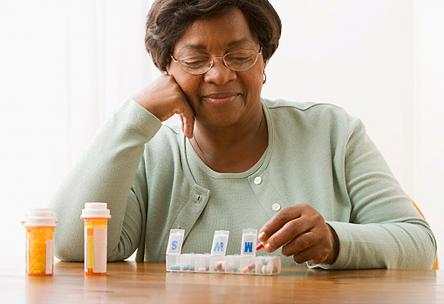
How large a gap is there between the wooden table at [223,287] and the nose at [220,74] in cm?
51

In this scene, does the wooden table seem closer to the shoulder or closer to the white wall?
the shoulder

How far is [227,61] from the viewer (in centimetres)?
198

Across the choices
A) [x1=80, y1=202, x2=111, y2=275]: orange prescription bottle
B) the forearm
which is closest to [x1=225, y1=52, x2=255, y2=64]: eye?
the forearm

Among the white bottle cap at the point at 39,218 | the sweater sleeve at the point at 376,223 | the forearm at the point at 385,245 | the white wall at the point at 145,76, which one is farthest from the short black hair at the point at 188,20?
the white wall at the point at 145,76

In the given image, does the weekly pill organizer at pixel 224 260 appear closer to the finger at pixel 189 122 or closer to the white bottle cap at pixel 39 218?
the white bottle cap at pixel 39 218

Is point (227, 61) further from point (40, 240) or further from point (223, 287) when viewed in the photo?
point (223, 287)

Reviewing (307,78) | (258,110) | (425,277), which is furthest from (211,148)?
(307,78)

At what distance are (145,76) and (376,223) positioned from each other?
1.61m

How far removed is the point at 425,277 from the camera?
5.00 feet

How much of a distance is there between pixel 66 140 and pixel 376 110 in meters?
1.32

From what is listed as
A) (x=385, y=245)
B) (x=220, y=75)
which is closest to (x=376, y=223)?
(x=385, y=245)

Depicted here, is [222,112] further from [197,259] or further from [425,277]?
[425,277]

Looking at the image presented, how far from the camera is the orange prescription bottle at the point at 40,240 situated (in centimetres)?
148

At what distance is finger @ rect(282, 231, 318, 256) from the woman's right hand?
0.58 meters
